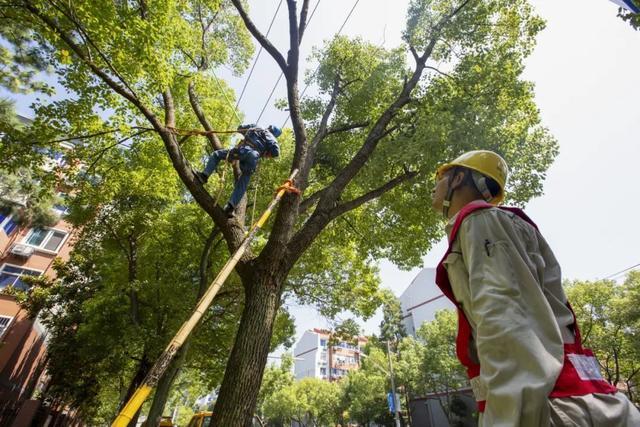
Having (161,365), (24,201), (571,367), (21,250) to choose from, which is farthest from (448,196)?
(21,250)

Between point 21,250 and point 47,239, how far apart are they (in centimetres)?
283

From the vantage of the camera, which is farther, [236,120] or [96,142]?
[236,120]

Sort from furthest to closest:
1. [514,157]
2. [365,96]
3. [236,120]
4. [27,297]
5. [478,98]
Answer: [27,297] → [236,120] → [365,96] → [514,157] → [478,98]

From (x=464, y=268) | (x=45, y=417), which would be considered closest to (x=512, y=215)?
(x=464, y=268)

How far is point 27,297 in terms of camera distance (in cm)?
1370

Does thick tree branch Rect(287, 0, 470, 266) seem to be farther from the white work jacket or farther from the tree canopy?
the white work jacket

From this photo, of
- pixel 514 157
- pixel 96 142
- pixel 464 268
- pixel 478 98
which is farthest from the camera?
pixel 96 142

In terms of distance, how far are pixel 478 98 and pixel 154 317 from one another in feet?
43.5

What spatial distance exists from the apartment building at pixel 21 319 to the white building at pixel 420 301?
39980mm

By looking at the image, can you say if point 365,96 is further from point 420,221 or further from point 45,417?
point 45,417

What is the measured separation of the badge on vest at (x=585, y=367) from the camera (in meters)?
1.10

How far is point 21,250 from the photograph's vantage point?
18.3 metres

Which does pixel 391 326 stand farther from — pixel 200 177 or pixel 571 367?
pixel 571 367

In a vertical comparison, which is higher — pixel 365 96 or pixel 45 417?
pixel 365 96
